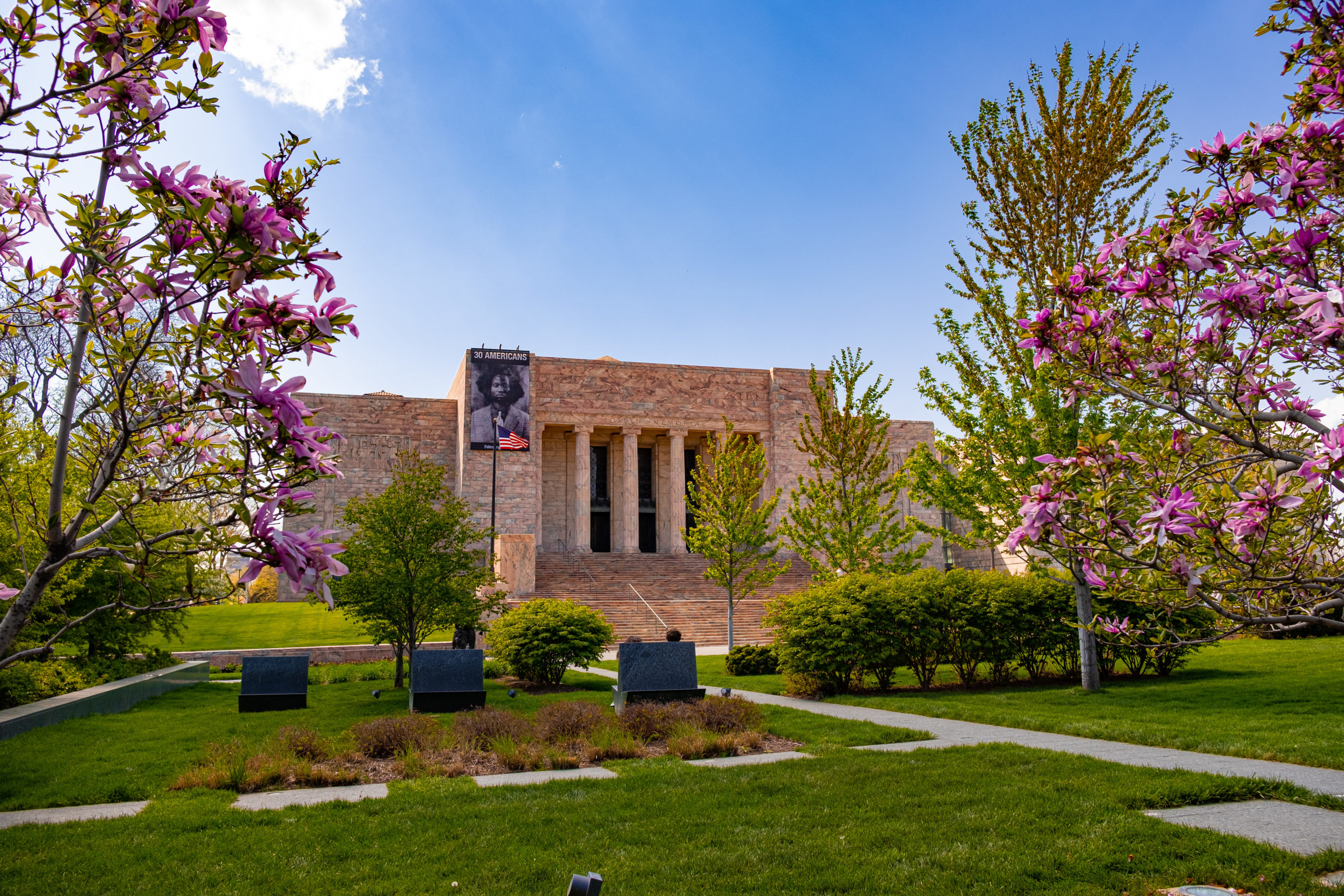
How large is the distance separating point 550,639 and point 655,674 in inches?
200

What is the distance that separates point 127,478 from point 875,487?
70.4ft

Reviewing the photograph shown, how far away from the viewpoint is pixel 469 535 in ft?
58.1

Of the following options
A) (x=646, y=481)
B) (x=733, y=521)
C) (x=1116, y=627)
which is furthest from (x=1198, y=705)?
(x=646, y=481)

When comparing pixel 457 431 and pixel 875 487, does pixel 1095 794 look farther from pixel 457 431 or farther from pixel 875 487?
pixel 457 431

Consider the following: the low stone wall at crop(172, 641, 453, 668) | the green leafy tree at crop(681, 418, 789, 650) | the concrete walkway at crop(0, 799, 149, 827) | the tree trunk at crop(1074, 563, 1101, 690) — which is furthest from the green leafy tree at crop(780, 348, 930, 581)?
the concrete walkway at crop(0, 799, 149, 827)

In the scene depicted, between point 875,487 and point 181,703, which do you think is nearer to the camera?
point 181,703

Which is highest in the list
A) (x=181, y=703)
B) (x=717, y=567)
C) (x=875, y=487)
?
(x=875, y=487)

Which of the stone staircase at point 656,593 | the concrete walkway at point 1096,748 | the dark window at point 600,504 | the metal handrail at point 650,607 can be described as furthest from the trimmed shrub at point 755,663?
the dark window at point 600,504

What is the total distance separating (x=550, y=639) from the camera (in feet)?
58.2

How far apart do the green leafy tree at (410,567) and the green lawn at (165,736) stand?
5.05ft

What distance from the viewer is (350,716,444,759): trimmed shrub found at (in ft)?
31.5

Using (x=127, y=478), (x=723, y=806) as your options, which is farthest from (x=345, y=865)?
(x=127, y=478)

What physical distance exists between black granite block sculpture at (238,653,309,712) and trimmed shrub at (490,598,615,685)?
437 centimetres

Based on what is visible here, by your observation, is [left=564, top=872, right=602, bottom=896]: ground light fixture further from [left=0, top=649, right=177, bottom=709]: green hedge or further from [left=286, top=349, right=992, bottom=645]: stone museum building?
[left=286, top=349, right=992, bottom=645]: stone museum building
